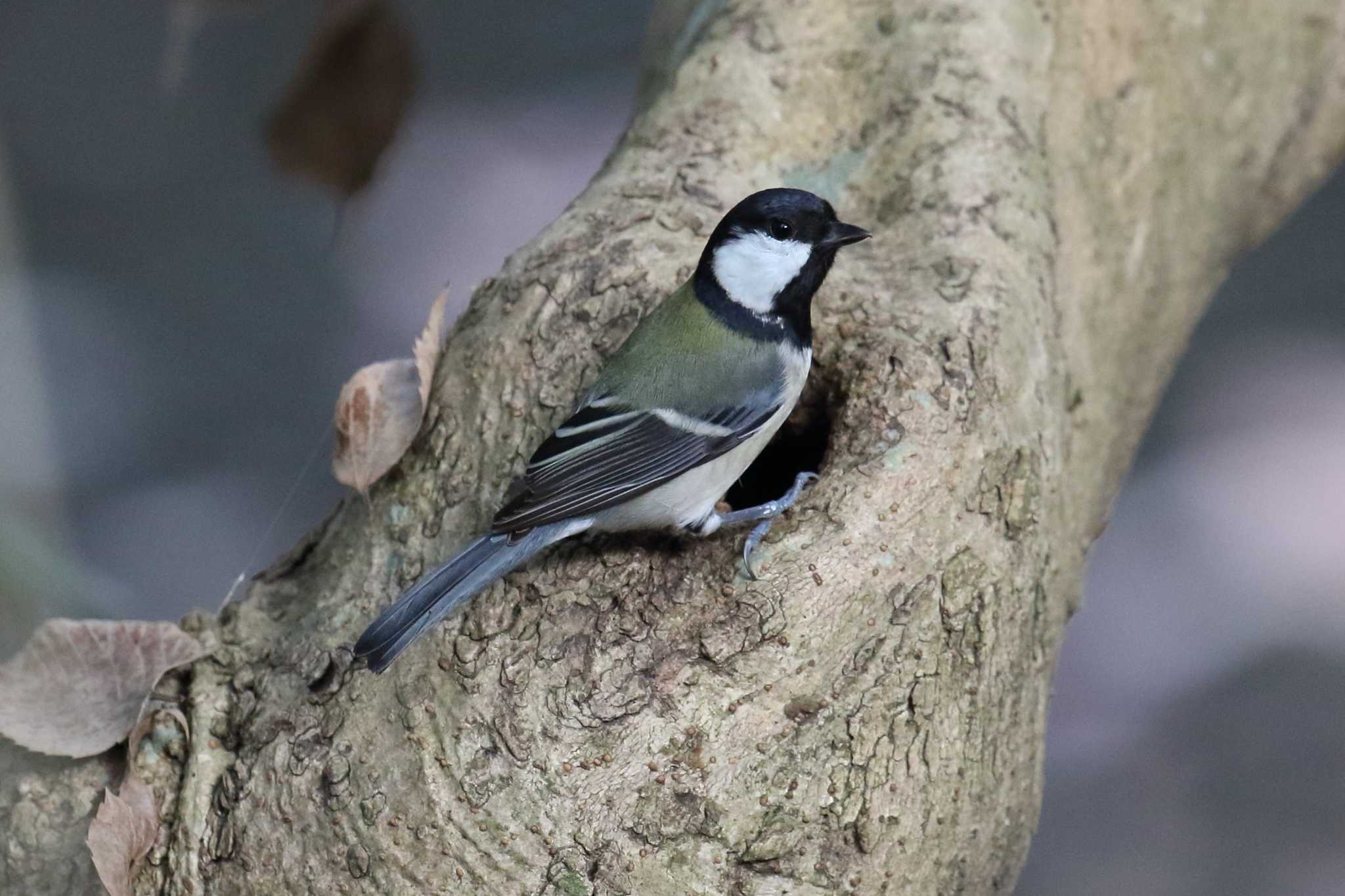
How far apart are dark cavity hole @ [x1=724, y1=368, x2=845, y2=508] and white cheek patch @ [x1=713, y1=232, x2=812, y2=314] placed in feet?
0.57

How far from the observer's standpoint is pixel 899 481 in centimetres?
180

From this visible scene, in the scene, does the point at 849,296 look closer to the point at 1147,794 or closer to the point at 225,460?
the point at 1147,794

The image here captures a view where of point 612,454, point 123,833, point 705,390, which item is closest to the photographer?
point 123,833

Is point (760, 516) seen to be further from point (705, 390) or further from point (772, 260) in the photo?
point (772, 260)

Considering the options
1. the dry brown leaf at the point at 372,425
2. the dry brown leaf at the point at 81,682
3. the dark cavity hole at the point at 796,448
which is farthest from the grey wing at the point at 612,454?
the dry brown leaf at the point at 81,682

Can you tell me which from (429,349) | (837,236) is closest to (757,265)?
(837,236)

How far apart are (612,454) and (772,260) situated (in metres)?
0.40

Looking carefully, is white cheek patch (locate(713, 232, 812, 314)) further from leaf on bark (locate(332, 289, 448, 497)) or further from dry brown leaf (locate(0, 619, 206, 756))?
dry brown leaf (locate(0, 619, 206, 756))

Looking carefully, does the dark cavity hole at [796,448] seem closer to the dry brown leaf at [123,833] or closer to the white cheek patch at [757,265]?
the white cheek patch at [757,265]

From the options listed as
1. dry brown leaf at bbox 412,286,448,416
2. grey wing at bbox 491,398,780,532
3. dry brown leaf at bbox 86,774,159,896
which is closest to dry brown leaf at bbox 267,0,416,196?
dry brown leaf at bbox 412,286,448,416

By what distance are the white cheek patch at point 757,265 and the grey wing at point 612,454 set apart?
180mm

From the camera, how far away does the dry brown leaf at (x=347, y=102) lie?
2766 mm

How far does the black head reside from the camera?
6.41 feet

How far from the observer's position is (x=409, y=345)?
428 cm
